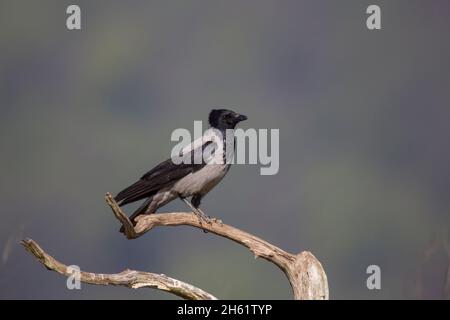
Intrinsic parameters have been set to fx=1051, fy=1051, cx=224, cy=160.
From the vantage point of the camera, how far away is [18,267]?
22.5m

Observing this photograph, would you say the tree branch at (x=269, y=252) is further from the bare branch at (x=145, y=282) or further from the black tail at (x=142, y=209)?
the bare branch at (x=145, y=282)

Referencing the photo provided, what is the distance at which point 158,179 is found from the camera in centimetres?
1234

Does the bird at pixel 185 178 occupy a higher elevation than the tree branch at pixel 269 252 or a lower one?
higher

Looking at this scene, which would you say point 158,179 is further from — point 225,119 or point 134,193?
point 225,119

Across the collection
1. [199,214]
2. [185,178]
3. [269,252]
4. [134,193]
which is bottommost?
[269,252]

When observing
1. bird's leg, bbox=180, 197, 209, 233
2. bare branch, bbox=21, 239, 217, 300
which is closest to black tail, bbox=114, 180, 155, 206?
bird's leg, bbox=180, 197, 209, 233

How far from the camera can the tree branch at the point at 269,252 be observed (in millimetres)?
10852

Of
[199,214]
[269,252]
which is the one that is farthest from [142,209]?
[269,252]

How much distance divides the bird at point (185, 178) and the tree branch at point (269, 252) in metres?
0.18

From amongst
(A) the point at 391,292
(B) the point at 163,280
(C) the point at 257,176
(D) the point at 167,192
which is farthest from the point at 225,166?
(C) the point at 257,176

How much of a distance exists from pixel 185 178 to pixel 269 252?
68.0 inches

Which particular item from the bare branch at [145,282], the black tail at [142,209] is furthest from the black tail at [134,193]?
the bare branch at [145,282]
